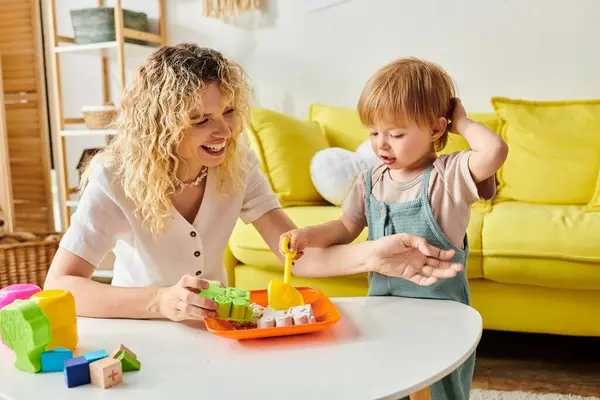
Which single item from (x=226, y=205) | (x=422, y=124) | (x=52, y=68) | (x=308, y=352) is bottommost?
(x=308, y=352)

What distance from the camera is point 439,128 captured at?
3.47ft

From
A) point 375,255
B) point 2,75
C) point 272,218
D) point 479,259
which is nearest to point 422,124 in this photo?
point 375,255

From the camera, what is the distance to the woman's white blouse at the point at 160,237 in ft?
3.55

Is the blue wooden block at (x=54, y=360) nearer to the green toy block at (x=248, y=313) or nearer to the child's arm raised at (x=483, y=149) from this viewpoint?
the green toy block at (x=248, y=313)

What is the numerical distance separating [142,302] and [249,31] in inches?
87.9

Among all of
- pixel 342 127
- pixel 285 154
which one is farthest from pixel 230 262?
pixel 342 127

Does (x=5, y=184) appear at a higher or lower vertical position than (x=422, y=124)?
lower

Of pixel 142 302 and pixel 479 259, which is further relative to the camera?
pixel 479 259

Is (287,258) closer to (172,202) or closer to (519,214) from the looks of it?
(172,202)

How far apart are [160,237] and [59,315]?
38 centimetres

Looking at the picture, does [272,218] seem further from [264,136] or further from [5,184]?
[5,184]

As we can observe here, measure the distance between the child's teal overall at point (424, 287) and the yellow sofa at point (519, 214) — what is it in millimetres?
702

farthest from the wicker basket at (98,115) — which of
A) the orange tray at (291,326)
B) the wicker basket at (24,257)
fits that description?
the orange tray at (291,326)

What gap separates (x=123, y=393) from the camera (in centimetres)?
68
